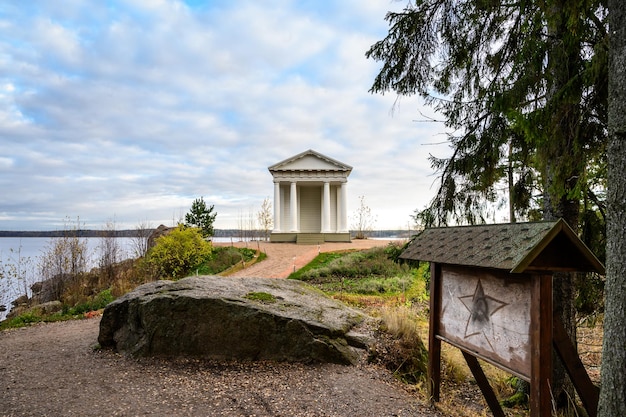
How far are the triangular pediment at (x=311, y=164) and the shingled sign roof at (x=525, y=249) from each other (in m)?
23.4

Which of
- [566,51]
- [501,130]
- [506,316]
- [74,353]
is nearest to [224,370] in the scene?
[74,353]

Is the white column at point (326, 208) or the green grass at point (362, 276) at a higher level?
the white column at point (326, 208)

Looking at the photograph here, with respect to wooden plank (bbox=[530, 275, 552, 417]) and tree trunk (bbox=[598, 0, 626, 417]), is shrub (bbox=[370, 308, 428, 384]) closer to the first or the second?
wooden plank (bbox=[530, 275, 552, 417])

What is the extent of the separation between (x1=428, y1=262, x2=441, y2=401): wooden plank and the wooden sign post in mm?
Result: 171

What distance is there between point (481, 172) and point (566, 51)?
2.09 meters

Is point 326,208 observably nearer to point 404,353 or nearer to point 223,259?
point 223,259

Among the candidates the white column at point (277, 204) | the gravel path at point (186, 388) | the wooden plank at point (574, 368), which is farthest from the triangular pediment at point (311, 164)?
the wooden plank at point (574, 368)

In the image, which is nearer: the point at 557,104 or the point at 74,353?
the point at 557,104

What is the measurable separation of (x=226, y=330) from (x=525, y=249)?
4.53 metres

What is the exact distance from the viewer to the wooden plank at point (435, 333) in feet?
15.6

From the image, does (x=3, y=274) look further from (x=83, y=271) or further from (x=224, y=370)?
(x=224, y=370)

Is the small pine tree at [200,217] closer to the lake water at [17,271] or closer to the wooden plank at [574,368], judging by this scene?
the lake water at [17,271]

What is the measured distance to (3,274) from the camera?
12102mm

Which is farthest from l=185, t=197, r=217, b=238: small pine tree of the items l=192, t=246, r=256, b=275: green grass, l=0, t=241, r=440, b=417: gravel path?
l=0, t=241, r=440, b=417: gravel path
